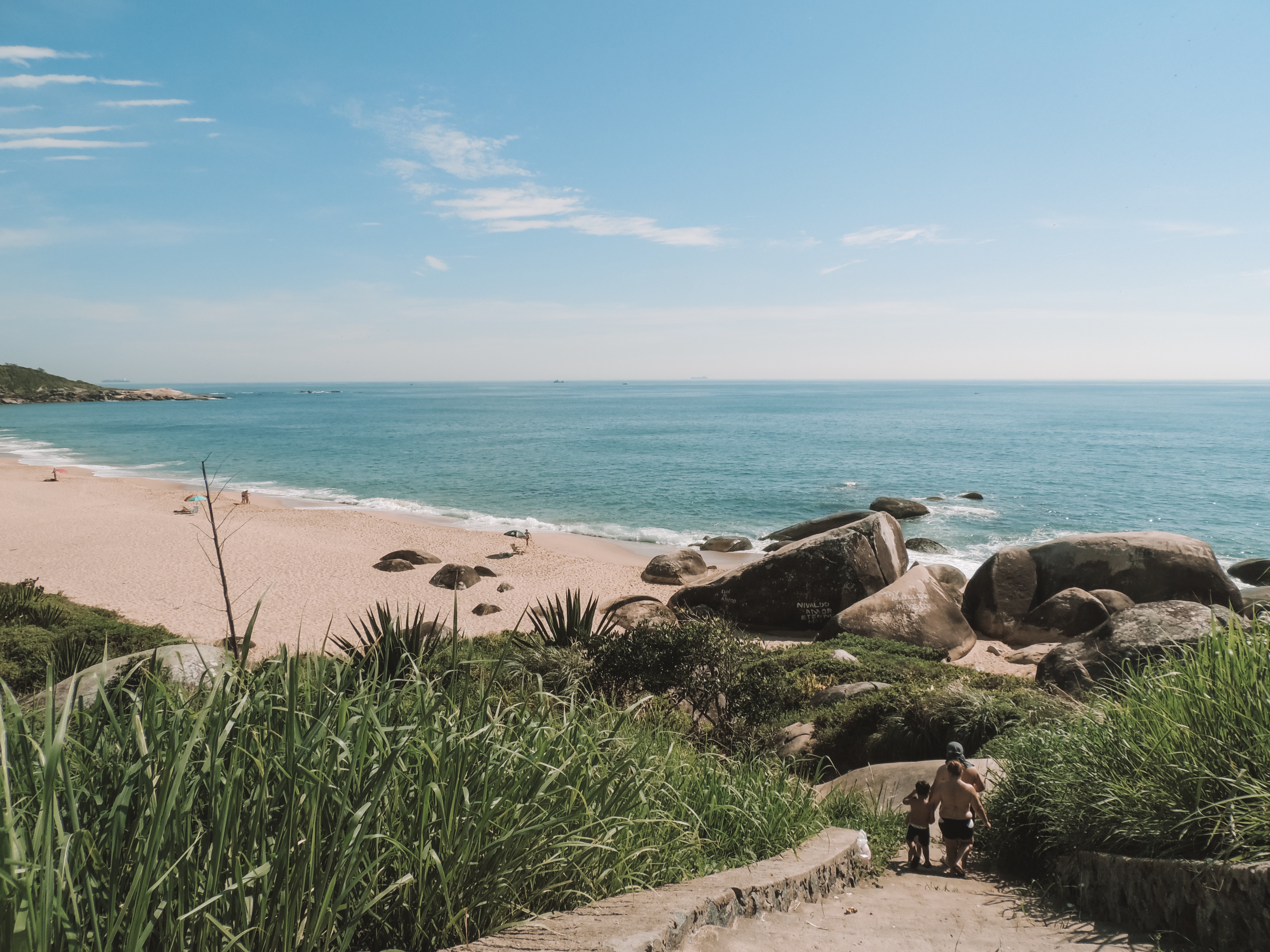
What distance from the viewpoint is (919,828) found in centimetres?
676

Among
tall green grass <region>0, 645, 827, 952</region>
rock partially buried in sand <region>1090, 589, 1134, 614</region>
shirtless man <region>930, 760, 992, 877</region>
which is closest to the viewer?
tall green grass <region>0, 645, 827, 952</region>

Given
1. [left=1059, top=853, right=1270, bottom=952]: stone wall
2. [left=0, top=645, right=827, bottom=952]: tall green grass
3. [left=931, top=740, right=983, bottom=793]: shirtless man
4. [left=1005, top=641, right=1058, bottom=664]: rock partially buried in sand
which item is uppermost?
[left=0, top=645, right=827, bottom=952]: tall green grass

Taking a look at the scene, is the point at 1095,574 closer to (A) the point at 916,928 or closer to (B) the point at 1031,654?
(B) the point at 1031,654

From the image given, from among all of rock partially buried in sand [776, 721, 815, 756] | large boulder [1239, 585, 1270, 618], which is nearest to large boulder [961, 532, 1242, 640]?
large boulder [1239, 585, 1270, 618]

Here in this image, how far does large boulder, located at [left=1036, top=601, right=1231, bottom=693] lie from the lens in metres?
12.0

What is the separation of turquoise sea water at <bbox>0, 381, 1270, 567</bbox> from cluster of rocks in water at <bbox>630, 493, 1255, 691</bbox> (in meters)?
8.47

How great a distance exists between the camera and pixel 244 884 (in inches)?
95.6

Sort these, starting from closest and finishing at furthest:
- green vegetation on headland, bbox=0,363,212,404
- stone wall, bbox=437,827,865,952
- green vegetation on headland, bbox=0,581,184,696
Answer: stone wall, bbox=437,827,865,952
green vegetation on headland, bbox=0,581,184,696
green vegetation on headland, bbox=0,363,212,404

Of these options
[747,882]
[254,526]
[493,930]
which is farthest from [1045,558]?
[254,526]

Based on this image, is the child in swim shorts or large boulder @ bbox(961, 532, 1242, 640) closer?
the child in swim shorts

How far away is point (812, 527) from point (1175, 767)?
2905 cm

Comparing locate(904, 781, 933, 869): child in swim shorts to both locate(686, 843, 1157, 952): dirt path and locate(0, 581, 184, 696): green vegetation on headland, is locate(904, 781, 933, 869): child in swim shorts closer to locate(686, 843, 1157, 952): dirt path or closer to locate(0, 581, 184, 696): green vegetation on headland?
locate(686, 843, 1157, 952): dirt path

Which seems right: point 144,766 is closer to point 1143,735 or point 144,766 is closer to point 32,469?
point 1143,735

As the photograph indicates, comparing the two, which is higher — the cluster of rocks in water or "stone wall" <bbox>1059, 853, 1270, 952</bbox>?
"stone wall" <bbox>1059, 853, 1270, 952</bbox>
